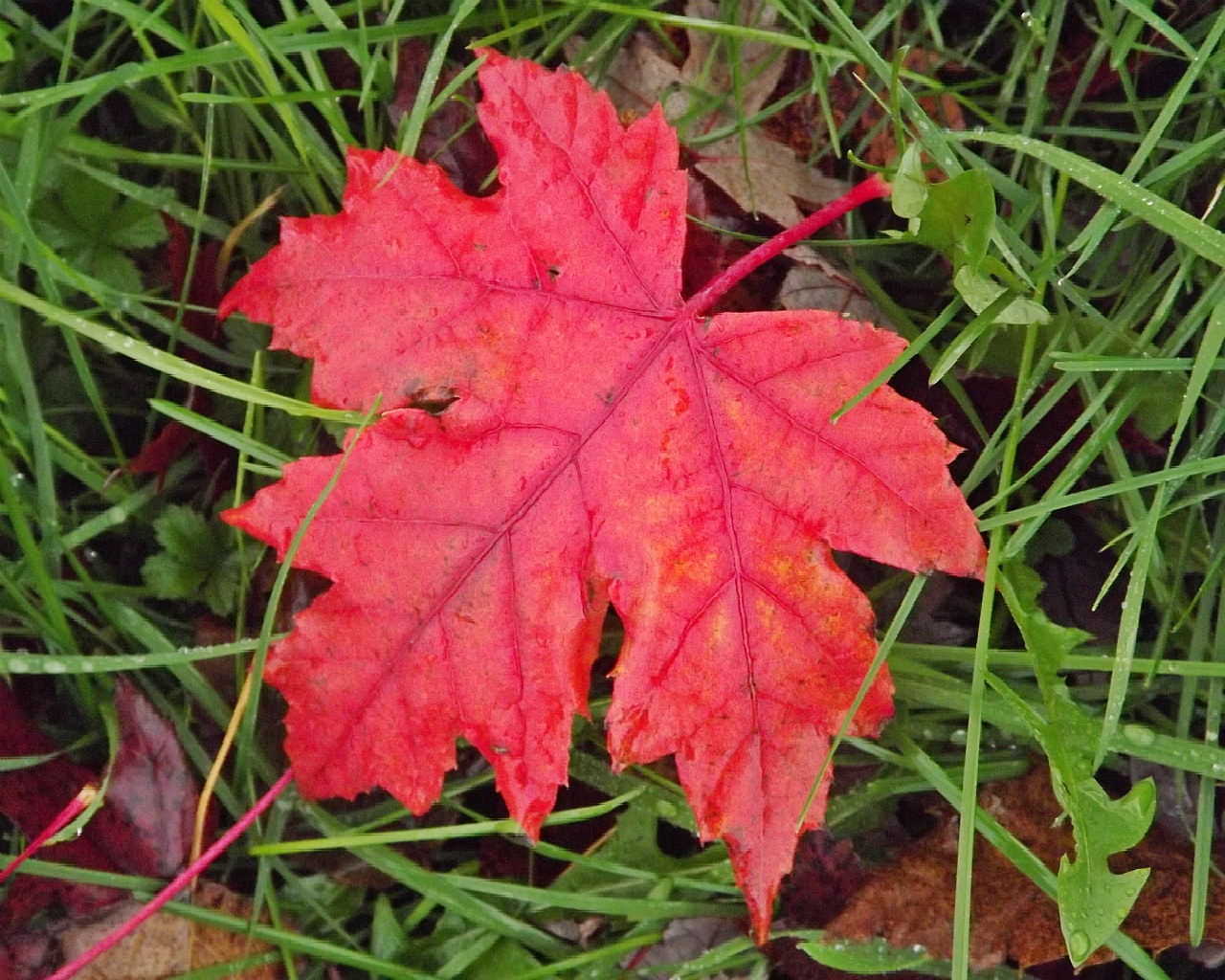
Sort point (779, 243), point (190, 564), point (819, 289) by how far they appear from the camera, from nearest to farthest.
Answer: point (779, 243) → point (819, 289) → point (190, 564)

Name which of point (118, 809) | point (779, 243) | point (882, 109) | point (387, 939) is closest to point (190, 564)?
point (118, 809)

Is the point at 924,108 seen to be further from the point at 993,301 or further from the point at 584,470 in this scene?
the point at 584,470

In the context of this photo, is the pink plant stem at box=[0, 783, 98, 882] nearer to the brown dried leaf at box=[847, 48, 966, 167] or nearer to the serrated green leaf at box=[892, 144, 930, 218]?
the serrated green leaf at box=[892, 144, 930, 218]

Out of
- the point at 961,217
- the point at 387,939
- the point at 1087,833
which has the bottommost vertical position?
the point at 387,939

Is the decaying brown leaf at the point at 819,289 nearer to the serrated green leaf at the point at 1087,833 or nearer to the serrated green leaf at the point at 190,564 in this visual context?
the serrated green leaf at the point at 1087,833

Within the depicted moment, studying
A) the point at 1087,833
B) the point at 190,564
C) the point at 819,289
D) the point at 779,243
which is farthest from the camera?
the point at 190,564

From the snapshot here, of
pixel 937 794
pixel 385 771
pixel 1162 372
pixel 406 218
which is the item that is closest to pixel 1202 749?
pixel 937 794

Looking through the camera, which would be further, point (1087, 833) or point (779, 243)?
point (779, 243)

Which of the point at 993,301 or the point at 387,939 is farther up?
the point at 993,301
